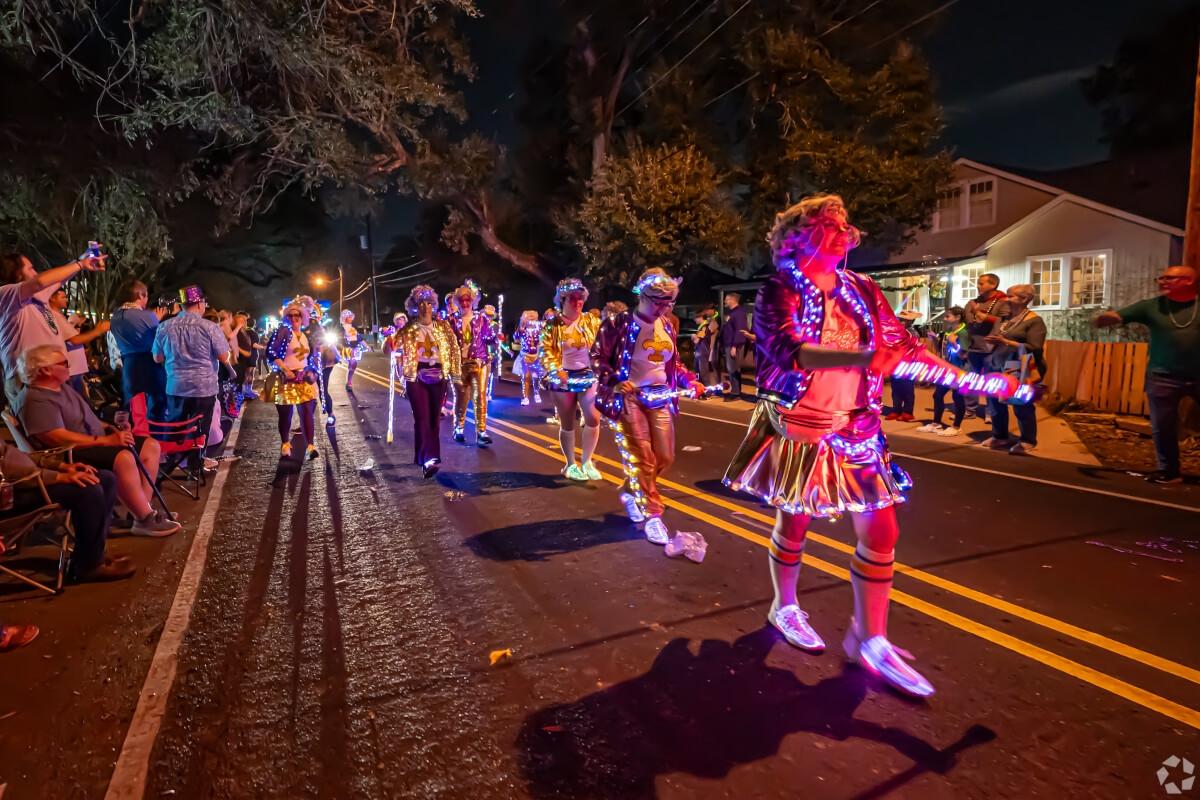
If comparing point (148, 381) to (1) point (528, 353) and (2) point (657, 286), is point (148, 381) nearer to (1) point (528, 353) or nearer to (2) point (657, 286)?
(1) point (528, 353)

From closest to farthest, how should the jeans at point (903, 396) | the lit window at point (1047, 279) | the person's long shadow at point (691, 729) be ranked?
the person's long shadow at point (691, 729) → the jeans at point (903, 396) → the lit window at point (1047, 279)

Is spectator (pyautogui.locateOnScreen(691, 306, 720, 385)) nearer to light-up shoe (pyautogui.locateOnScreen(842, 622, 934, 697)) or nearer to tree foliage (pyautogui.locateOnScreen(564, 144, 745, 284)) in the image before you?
tree foliage (pyautogui.locateOnScreen(564, 144, 745, 284))

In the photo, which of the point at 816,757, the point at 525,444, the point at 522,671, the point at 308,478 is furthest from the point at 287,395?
the point at 816,757

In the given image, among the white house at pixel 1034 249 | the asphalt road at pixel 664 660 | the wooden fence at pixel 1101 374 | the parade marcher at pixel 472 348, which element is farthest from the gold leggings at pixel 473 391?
the white house at pixel 1034 249

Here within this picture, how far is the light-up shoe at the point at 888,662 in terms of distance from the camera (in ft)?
10.4

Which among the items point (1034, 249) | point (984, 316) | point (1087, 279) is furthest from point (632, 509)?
point (1034, 249)

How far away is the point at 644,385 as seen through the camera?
525 cm

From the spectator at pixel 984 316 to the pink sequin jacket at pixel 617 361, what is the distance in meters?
5.42

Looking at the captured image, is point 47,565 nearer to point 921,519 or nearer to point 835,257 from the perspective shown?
point 835,257

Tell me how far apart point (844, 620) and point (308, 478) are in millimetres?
6151

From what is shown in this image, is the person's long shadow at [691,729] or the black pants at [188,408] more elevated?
the black pants at [188,408]

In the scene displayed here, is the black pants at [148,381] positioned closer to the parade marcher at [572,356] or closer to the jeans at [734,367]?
the parade marcher at [572,356]

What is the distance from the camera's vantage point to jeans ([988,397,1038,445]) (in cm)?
877

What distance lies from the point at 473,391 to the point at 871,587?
6910mm
